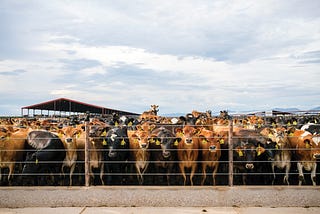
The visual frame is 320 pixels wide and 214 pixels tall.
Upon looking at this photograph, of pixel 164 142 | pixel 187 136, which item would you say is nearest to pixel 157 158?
pixel 164 142

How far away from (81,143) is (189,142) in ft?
9.95

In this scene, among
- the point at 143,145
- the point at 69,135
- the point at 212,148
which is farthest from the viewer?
the point at 69,135

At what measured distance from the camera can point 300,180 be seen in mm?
9133

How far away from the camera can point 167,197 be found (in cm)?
704

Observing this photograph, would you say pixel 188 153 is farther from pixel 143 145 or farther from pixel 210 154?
pixel 143 145

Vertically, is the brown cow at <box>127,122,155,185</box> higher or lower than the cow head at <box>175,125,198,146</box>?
lower

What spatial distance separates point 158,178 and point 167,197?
2.73 meters

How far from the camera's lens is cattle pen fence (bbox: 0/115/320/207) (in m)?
7.02

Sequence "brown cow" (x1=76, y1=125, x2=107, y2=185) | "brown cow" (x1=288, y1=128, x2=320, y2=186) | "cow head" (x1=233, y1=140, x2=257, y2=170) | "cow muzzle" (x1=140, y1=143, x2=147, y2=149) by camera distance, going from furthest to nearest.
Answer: "brown cow" (x1=76, y1=125, x2=107, y2=185), "cow muzzle" (x1=140, y1=143, x2=147, y2=149), "brown cow" (x1=288, y1=128, x2=320, y2=186), "cow head" (x1=233, y1=140, x2=257, y2=170)

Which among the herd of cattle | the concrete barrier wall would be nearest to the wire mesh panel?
the herd of cattle

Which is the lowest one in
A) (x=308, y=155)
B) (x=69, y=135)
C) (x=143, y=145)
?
(x=308, y=155)

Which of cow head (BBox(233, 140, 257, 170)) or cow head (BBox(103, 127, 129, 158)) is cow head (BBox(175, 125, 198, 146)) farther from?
cow head (BBox(103, 127, 129, 158))

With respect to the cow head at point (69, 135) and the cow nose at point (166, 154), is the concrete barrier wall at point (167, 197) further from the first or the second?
the cow head at point (69, 135)

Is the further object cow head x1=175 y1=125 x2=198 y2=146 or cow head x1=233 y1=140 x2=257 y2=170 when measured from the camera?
cow head x1=175 y1=125 x2=198 y2=146
